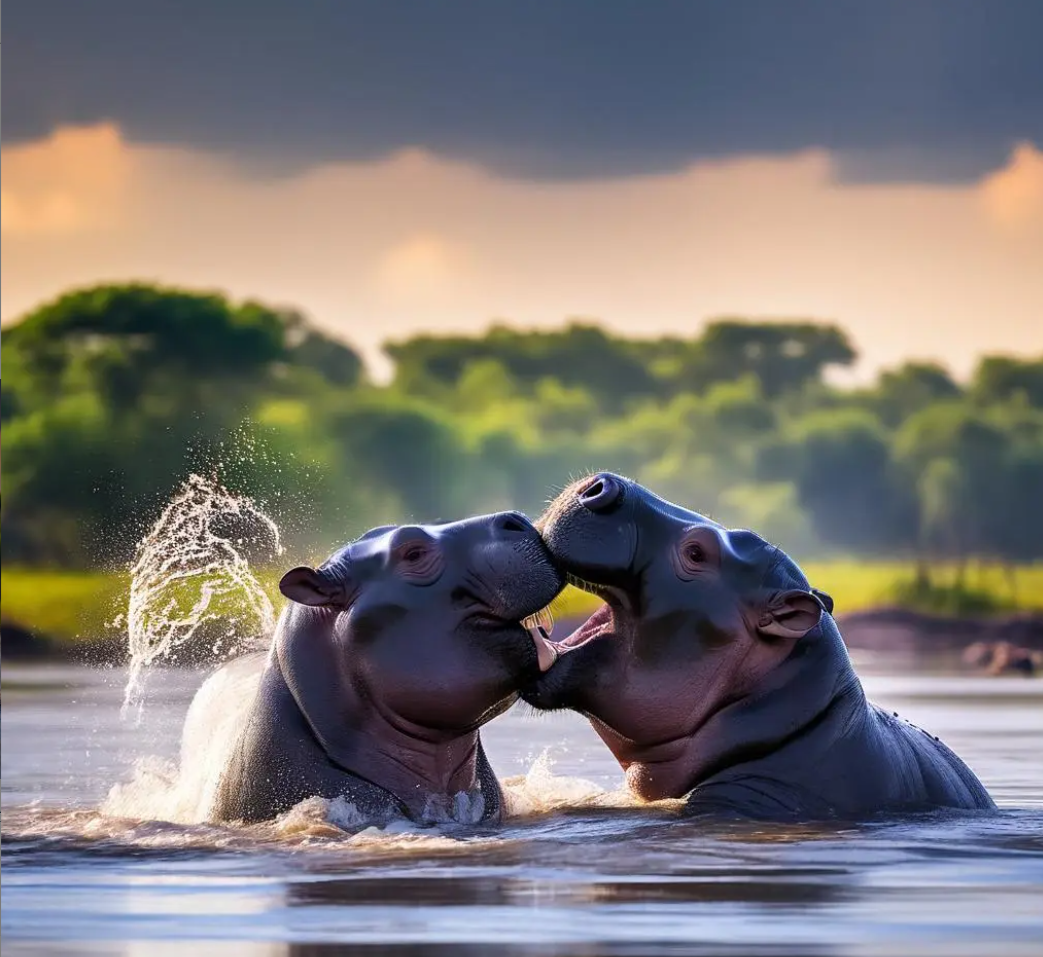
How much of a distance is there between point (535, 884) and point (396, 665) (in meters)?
1.81

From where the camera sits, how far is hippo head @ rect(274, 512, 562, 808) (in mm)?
13133

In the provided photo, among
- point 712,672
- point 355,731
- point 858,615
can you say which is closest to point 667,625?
point 712,672

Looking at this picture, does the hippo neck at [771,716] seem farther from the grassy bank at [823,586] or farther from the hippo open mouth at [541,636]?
the grassy bank at [823,586]

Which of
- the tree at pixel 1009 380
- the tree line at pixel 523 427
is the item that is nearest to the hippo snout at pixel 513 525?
the tree line at pixel 523 427

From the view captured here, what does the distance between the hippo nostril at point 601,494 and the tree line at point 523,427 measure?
43.6m

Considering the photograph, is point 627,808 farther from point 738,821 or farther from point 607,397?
point 607,397

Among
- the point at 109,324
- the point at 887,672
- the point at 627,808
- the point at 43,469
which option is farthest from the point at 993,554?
the point at 627,808

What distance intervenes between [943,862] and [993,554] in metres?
80.5

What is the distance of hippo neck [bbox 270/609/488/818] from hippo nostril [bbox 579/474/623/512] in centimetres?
129

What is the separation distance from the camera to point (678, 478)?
10250 cm

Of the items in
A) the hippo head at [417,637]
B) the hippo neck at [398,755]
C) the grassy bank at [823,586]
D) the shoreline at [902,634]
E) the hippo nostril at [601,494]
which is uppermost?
the grassy bank at [823,586]

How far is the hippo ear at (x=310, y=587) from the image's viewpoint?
13.2 metres

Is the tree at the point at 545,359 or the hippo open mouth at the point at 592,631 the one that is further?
the tree at the point at 545,359

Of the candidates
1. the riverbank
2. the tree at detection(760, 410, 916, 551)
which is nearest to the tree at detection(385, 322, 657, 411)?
the tree at detection(760, 410, 916, 551)
